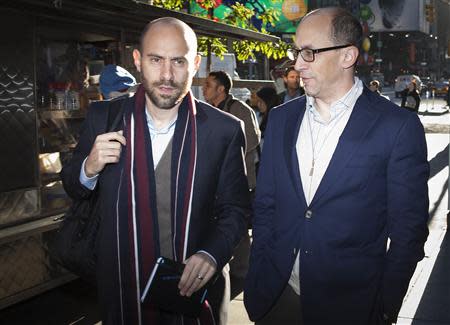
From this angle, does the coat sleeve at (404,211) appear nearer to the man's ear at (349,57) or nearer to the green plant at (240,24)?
the man's ear at (349,57)

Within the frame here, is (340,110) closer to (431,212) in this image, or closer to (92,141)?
(92,141)

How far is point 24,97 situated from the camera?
5621 millimetres

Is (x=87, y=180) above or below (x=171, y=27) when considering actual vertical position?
below

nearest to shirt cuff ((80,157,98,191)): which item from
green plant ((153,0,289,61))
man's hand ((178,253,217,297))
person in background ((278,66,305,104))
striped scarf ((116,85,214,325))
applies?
striped scarf ((116,85,214,325))

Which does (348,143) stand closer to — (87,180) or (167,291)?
(167,291)

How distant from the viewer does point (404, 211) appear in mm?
2676

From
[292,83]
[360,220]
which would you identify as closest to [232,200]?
[360,220]

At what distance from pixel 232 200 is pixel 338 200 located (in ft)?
1.63

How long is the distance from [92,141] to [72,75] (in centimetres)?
420

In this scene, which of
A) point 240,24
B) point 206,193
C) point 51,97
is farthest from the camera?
point 240,24

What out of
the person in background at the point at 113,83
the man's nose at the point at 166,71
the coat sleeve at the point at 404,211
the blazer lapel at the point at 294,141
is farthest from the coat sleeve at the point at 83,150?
the person in background at the point at 113,83

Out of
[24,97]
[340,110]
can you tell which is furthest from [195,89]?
[340,110]

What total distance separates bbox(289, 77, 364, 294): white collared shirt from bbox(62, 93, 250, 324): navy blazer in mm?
320

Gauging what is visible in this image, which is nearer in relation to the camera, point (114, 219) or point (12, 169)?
point (114, 219)
